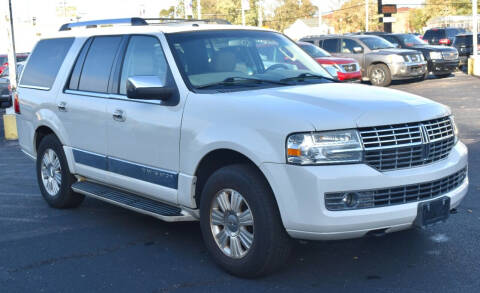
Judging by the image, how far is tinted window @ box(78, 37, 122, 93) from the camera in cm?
629

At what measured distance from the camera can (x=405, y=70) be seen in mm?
21812

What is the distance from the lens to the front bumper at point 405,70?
2172 centimetres

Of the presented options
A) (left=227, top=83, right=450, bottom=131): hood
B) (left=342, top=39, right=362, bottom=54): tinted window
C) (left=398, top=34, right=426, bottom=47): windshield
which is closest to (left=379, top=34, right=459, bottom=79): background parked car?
(left=398, top=34, right=426, bottom=47): windshield

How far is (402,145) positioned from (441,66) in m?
20.4

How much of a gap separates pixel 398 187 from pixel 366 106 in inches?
23.5

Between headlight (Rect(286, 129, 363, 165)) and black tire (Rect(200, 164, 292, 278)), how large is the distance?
1.15 ft

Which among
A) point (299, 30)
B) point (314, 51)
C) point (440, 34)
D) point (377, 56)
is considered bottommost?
point (377, 56)

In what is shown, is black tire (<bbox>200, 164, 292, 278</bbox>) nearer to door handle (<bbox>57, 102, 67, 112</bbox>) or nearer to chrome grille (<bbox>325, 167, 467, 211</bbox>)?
chrome grille (<bbox>325, 167, 467, 211</bbox>)

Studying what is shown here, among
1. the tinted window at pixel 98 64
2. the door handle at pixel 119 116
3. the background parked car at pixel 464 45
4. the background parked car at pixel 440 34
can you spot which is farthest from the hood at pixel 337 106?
the background parked car at pixel 440 34

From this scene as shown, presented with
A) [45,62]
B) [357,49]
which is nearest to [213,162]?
[45,62]

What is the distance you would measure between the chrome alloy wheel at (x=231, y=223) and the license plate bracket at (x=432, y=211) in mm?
1144

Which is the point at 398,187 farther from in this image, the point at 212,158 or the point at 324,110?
the point at 212,158

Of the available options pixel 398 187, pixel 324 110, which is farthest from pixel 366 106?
pixel 398 187

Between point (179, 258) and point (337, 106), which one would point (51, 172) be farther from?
point (337, 106)
